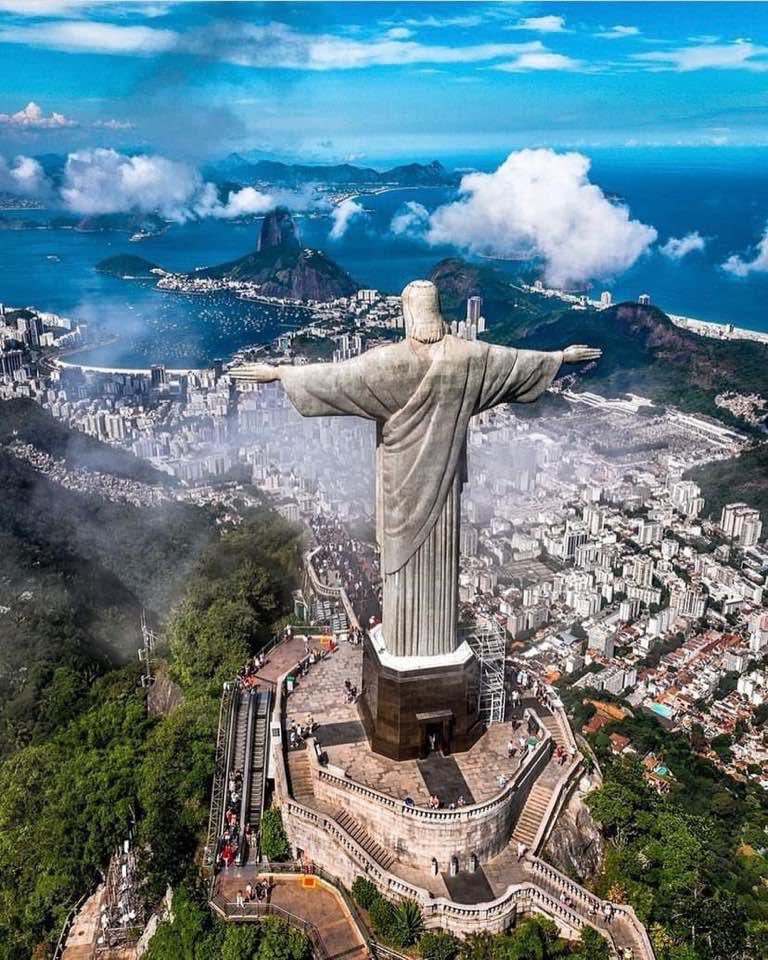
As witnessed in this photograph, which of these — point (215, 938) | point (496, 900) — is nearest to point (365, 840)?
point (496, 900)

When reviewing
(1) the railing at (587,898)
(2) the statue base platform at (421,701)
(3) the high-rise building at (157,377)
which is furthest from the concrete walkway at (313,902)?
(3) the high-rise building at (157,377)

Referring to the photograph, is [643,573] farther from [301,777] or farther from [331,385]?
[331,385]

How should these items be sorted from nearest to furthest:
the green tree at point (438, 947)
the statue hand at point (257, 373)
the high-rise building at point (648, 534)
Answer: the statue hand at point (257, 373) < the green tree at point (438, 947) < the high-rise building at point (648, 534)

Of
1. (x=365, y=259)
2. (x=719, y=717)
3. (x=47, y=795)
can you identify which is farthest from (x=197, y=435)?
(x=365, y=259)

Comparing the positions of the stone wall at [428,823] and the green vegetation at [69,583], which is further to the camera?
the green vegetation at [69,583]

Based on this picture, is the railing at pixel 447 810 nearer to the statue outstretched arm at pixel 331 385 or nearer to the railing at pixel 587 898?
the railing at pixel 587 898

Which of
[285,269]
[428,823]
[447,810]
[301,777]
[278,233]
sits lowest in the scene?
[301,777]

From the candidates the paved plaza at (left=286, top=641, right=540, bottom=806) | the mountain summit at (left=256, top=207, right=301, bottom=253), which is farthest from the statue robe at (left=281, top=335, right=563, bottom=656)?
the mountain summit at (left=256, top=207, right=301, bottom=253)
